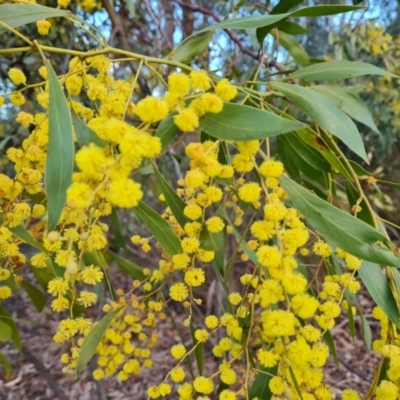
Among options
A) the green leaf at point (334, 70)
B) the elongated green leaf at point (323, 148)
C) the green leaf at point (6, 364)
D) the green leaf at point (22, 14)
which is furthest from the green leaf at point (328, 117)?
the green leaf at point (6, 364)

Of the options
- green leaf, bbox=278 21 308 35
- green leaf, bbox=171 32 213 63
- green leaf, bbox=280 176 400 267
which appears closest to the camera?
green leaf, bbox=280 176 400 267

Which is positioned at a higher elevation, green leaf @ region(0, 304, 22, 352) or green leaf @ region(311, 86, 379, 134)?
green leaf @ region(311, 86, 379, 134)

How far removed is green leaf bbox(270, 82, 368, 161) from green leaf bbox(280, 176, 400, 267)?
0.10 m

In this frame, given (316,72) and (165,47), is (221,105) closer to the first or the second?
(316,72)

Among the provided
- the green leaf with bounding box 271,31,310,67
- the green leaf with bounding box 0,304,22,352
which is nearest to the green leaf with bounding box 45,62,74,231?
the green leaf with bounding box 0,304,22,352

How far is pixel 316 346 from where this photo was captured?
2.17 ft

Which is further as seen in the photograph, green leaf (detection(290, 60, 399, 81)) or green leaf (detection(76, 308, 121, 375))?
green leaf (detection(290, 60, 399, 81))

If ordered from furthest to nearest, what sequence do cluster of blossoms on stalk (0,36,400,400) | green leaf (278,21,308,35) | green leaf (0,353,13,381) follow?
1. green leaf (0,353,13,381)
2. green leaf (278,21,308,35)
3. cluster of blossoms on stalk (0,36,400,400)

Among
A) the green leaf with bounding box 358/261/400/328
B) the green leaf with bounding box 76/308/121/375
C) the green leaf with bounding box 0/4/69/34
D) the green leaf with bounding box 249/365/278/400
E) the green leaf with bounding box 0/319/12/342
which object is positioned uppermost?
the green leaf with bounding box 0/4/69/34

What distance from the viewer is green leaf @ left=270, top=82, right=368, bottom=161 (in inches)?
26.8

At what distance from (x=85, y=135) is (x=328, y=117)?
37 cm

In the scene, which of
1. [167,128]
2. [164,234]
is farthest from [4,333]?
[167,128]

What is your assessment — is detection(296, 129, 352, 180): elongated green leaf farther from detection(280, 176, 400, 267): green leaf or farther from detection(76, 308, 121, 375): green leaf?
detection(76, 308, 121, 375): green leaf

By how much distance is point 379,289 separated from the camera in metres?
0.70
